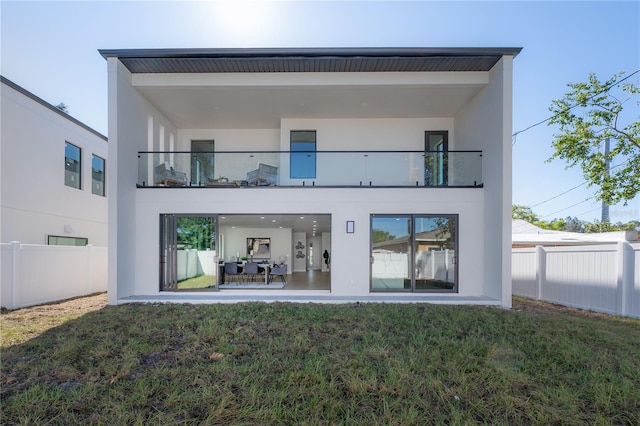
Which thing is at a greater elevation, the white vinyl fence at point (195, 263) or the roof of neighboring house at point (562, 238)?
the roof of neighboring house at point (562, 238)

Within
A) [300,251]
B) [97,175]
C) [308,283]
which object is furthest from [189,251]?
[300,251]

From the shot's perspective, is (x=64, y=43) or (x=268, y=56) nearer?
(x=268, y=56)

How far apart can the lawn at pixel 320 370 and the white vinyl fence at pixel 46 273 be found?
117cm

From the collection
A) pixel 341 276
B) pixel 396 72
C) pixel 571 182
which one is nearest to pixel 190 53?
pixel 396 72

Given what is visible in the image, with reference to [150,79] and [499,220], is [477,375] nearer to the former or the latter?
[499,220]

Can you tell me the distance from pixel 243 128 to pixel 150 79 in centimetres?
337

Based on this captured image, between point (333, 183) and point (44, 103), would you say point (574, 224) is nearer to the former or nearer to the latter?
point (333, 183)

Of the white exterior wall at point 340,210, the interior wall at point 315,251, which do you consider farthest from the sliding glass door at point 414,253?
the interior wall at point 315,251

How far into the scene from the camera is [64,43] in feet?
30.4

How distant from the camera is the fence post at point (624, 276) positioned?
261 inches

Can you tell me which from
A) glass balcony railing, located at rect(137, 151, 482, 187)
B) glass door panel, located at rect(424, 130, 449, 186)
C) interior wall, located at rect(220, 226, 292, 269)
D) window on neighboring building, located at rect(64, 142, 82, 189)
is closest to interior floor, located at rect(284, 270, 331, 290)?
interior wall, located at rect(220, 226, 292, 269)

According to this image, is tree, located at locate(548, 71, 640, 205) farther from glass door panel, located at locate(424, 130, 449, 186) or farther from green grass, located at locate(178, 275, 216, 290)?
green grass, located at locate(178, 275, 216, 290)

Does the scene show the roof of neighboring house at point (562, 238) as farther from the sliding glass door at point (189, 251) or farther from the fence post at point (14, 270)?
the fence post at point (14, 270)

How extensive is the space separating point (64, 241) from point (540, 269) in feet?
46.5
